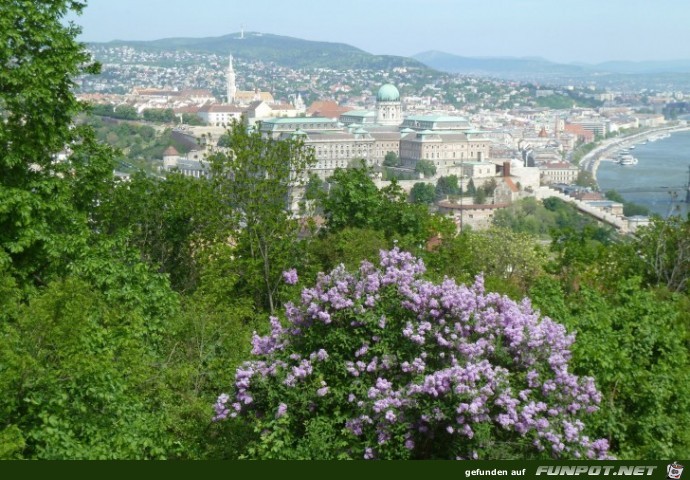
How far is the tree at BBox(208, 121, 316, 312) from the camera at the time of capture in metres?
9.16

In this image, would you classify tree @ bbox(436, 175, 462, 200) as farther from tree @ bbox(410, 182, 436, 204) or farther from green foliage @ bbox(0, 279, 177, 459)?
green foliage @ bbox(0, 279, 177, 459)

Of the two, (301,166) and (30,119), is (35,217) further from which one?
(301,166)

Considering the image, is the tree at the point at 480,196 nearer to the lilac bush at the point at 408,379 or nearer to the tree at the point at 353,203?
the tree at the point at 353,203

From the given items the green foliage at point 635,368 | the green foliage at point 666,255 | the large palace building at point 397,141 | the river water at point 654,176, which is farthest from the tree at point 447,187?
the green foliage at point 635,368

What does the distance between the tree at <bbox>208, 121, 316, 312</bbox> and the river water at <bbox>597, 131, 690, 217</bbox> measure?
105ft

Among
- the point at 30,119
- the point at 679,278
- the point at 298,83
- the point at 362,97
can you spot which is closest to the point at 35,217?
the point at 30,119

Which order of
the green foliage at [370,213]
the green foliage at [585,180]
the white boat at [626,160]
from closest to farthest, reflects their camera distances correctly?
the green foliage at [370,213] → the green foliage at [585,180] → the white boat at [626,160]

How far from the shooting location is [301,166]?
9.36 metres

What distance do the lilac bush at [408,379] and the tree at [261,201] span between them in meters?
4.44

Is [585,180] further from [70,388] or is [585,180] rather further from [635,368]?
[70,388]

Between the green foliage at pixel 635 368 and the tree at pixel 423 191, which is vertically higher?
the green foliage at pixel 635 368

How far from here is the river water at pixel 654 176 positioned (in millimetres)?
48844

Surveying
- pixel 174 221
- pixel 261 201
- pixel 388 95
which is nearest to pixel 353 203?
pixel 261 201

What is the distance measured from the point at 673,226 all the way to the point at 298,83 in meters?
133
